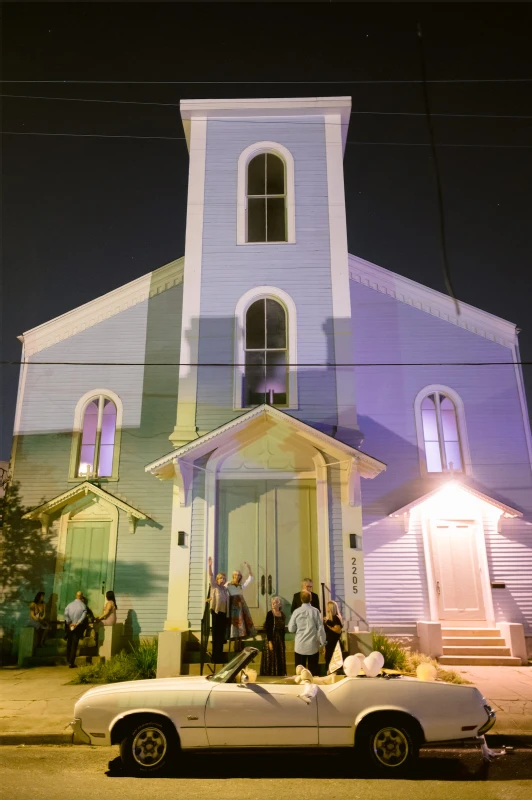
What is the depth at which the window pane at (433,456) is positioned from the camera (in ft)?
47.3

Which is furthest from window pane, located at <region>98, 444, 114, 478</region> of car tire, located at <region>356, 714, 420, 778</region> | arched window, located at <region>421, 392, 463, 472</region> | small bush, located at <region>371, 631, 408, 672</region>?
car tire, located at <region>356, 714, 420, 778</region>

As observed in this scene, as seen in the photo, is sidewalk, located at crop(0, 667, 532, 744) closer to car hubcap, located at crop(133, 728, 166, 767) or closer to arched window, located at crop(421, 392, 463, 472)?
car hubcap, located at crop(133, 728, 166, 767)

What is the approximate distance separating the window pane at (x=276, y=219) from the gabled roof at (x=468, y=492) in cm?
687

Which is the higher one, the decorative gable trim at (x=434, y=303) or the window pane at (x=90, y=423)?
the decorative gable trim at (x=434, y=303)

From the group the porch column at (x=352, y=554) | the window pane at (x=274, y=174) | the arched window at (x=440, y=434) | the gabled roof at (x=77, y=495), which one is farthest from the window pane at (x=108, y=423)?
the arched window at (x=440, y=434)

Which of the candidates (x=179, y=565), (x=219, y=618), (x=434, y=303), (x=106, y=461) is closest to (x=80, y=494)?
(x=106, y=461)

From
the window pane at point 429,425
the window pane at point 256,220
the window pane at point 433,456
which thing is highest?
the window pane at point 256,220

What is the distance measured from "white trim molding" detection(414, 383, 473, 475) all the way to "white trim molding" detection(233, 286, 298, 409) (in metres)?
3.68

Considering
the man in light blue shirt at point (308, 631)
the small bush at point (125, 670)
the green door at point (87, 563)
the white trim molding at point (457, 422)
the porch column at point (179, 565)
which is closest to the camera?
the man in light blue shirt at point (308, 631)

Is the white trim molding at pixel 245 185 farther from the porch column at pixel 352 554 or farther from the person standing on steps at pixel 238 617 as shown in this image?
the person standing on steps at pixel 238 617

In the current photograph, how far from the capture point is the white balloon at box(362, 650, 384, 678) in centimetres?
612

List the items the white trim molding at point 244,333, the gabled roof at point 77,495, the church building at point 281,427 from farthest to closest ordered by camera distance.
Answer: the gabled roof at point 77,495, the white trim molding at point 244,333, the church building at point 281,427

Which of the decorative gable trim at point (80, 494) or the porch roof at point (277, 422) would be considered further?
the decorative gable trim at point (80, 494)

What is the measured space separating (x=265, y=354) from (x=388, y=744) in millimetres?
8622
